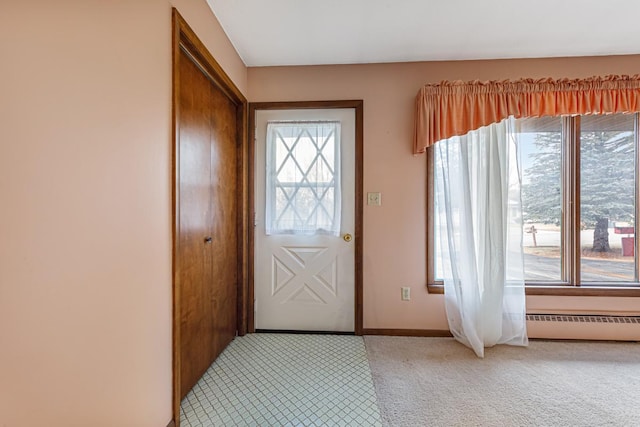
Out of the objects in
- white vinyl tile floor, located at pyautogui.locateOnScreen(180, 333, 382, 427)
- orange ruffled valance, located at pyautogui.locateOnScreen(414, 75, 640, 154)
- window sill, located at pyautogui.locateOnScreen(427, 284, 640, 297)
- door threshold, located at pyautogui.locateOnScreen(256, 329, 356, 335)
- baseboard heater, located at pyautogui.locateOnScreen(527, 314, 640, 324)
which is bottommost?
white vinyl tile floor, located at pyautogui.locateOnScreen(180, 333, 382, 427)

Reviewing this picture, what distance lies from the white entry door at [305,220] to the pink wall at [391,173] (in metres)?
0.16

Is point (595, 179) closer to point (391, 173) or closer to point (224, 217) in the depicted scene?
point (391, 173)

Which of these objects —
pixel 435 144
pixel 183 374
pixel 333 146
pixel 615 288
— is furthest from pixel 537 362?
pixel 183 374

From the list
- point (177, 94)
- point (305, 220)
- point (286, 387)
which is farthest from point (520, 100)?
point (286, 387)

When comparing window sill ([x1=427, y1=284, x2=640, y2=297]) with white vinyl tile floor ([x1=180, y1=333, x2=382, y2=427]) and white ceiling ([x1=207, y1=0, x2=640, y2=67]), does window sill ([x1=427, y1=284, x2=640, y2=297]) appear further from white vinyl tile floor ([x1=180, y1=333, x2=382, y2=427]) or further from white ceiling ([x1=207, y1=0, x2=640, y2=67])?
white ceiling ([x1=207, y1=0, x2=640, y2=67])

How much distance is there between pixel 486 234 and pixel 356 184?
1.07 metres

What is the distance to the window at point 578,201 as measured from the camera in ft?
7.26

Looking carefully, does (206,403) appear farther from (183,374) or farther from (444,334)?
(444,334)

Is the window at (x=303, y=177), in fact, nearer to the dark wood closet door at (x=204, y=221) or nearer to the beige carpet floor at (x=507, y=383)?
the dark wood closet door at (x=204, y=221)

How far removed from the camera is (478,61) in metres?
2.27

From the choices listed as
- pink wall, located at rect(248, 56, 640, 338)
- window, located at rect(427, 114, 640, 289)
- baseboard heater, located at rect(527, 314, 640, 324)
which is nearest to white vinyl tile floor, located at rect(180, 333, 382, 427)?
pink wall, located at rect(248, 56, 640, 338)

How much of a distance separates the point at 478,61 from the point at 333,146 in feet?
4.62

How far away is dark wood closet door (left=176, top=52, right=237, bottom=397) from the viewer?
58.3 inches

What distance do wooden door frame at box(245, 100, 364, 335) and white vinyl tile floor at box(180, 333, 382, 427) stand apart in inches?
10.8
